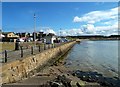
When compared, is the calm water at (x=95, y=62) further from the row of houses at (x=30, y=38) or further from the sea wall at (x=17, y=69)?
the row of houses at (x=30, y=38)

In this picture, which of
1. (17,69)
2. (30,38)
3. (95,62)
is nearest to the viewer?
(17,69)

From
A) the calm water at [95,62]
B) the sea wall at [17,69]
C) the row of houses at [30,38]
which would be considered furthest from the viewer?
the row of houses at [30,38]

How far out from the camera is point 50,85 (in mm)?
12328

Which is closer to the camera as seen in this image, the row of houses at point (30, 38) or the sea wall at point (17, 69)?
the sea wall at point (17, 69)

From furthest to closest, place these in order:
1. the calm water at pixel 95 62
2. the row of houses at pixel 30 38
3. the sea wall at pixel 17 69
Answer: the row of houses at pixel 30 38, the calm water at pixel 95 62, the sea wall at pixel 17 69

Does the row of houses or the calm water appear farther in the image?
the row of houses

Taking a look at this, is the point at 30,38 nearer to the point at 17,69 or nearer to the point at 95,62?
the point at 95,62

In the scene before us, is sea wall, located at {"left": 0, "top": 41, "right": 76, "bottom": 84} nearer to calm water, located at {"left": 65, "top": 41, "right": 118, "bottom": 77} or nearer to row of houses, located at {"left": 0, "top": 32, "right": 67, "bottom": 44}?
calm water, located at {"left": 65, "top": 41, "right": 118, "bottom": 77}

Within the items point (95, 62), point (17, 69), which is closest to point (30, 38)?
point (95, 62)

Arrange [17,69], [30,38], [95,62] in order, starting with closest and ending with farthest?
1. [17,69]
2. [95,62]
3. [30,38]

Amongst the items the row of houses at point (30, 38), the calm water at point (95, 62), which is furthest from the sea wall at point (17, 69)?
the row of houses at point (30, 38)

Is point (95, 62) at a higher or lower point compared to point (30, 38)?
higher

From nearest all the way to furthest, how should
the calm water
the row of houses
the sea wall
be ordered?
the sea wall, the calm water, the row of houses

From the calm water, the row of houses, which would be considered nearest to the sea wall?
the calm water
